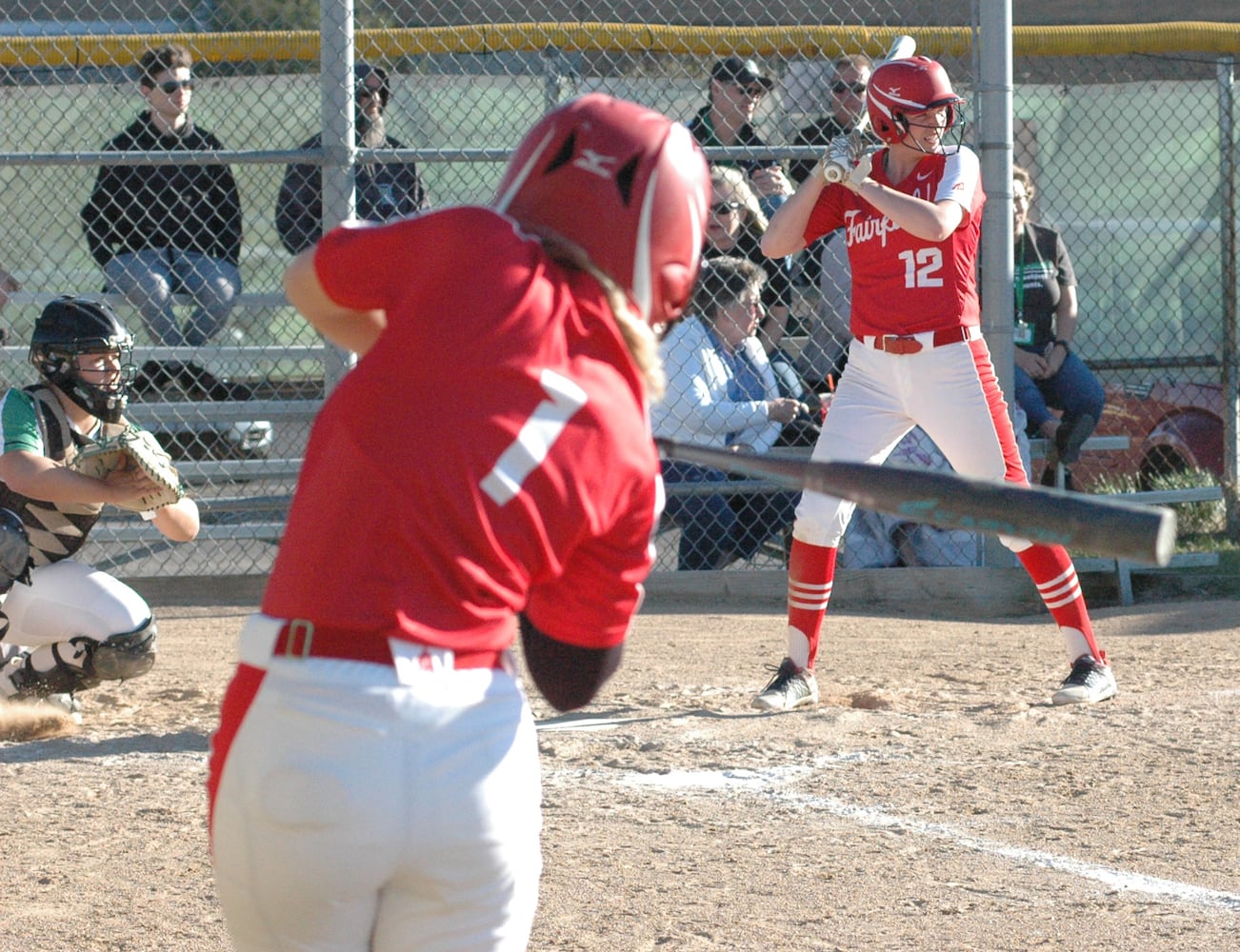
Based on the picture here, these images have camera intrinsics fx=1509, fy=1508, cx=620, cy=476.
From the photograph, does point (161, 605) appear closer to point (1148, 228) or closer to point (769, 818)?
point (769, 818)

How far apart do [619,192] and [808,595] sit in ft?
11.2

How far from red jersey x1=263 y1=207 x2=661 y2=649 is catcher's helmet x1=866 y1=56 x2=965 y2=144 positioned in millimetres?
3204

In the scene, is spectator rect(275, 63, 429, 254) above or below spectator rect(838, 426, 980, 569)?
above

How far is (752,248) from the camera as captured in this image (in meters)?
7.32

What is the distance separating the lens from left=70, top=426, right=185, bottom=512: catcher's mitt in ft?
14.1

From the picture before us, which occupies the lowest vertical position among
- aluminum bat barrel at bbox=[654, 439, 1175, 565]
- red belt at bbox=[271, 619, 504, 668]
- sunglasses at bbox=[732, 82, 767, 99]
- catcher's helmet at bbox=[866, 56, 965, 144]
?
red belt at bbox=[271, 619, 504, 668]

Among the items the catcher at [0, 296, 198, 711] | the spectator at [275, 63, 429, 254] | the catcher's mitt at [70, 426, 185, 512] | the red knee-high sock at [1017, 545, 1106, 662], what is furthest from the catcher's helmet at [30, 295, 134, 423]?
the red knee-high sock at [1017, 545, 1106, 662]

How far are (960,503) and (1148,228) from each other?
336 inches

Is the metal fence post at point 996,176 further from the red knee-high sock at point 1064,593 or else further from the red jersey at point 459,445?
the red jersey at point 459,445

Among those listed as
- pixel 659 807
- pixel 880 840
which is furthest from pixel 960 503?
pixel 659 807

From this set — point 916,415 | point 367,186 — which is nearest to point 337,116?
point 367,186

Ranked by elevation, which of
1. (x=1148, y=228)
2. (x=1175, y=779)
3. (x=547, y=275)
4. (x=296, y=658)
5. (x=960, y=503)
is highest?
(x=547, y=275)

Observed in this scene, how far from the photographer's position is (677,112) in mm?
8789

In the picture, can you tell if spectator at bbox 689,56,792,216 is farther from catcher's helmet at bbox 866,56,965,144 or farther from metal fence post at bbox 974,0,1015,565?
catcher's helmet at bbox 866,56,965,144
